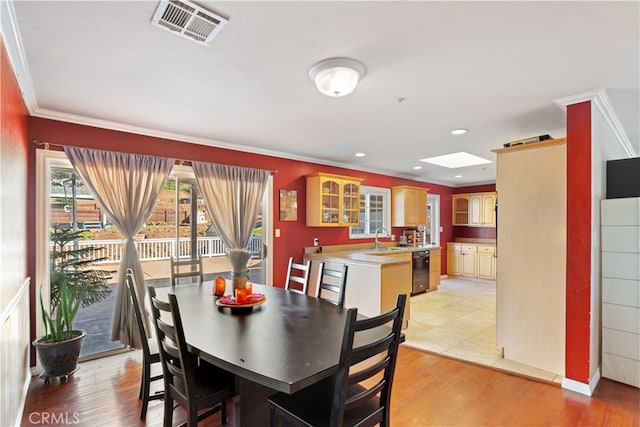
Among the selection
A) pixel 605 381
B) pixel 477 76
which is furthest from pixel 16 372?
pixel 605 381

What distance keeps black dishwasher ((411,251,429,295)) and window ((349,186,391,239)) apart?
0.84m

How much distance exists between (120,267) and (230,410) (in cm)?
184

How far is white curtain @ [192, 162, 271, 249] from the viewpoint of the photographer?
3.89 m

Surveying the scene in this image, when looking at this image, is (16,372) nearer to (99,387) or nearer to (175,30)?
(99,387)

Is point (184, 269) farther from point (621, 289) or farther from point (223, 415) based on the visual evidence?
point (621, 289)

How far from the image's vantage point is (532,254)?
2.99 m

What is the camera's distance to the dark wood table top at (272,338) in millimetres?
1324

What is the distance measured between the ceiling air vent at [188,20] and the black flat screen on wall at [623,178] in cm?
345

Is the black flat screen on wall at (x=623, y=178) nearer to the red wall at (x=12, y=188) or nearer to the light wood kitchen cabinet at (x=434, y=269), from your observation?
the light wood kitchen cabinet at (x=434, y=269)

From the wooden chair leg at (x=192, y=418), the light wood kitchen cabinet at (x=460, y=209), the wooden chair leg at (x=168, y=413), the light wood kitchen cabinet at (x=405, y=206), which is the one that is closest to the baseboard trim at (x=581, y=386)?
the wooden chair leg at (x=192, y=418)

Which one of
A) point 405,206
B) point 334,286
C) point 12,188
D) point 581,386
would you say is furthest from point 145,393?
point 405,206

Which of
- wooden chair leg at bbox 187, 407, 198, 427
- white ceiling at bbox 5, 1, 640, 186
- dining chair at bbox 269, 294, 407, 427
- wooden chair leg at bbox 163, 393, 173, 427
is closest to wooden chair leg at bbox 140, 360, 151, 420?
wooden chair leg at bbox 163, 393, 173, 427

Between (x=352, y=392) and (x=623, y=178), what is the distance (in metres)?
3.07

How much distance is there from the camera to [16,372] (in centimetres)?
213
